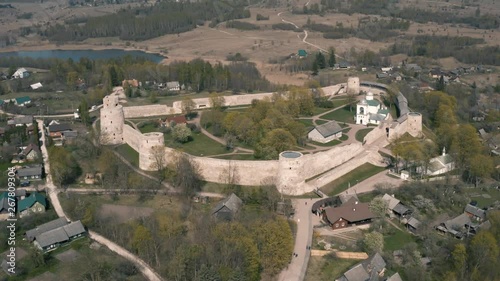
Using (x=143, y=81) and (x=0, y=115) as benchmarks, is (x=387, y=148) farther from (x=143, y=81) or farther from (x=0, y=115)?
(x=0, y=115)

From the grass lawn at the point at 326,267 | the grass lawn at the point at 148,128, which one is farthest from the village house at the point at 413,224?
the grass lawn at the point at 148,128

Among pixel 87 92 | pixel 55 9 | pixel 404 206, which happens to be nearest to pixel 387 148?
pixel 404 206

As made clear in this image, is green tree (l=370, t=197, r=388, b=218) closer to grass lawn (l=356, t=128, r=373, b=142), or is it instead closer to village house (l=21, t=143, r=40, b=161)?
grass lawn (l=356, t=128, r=373, b=142)

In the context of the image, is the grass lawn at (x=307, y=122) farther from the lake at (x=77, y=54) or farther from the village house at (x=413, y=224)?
the lake at (x=77, y=54)

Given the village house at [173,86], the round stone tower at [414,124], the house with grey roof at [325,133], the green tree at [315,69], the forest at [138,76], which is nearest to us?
the house with grey roof at [325,133]

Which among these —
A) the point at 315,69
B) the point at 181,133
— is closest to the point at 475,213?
the point at 181,133

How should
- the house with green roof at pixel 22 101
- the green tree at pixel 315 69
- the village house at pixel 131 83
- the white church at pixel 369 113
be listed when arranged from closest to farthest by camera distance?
the white church at pixel 369 113 < the house with green roof at pixel 22 101 < the village house at pixel 131 83 < the green tree at pixel 315 69
